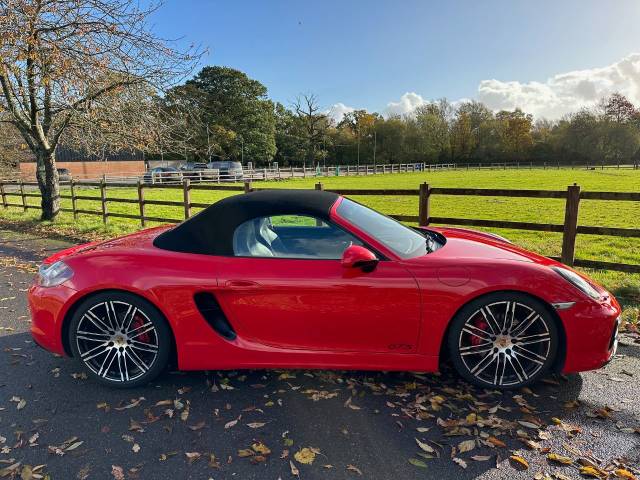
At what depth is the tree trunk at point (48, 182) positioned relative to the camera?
10708mm

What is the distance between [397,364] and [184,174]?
100.0ft

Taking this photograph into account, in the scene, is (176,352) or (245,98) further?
(245,98)

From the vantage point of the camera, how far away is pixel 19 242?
28.6 ft

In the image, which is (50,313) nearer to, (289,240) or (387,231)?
(289,240)

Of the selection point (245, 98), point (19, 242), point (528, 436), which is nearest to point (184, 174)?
point (19, 242)

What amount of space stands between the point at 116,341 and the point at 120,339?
0.03 metres

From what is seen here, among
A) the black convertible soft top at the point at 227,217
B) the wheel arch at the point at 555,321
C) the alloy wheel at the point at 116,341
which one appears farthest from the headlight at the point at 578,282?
the alloy wheel at the point at 116,341

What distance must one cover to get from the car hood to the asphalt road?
92 centimetres

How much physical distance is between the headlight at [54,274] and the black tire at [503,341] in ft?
9.22

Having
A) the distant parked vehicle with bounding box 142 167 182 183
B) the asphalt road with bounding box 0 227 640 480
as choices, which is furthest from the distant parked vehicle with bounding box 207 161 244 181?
the asphalt road with bounding box 0 227 640 480

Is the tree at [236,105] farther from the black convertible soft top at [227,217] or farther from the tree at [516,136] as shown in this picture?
the black convertible soft top at [227,217]

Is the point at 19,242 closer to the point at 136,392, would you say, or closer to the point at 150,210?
the point at 150,210

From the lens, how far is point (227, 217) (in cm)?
304

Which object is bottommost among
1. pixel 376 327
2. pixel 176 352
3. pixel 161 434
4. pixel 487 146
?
pixel 161 434
